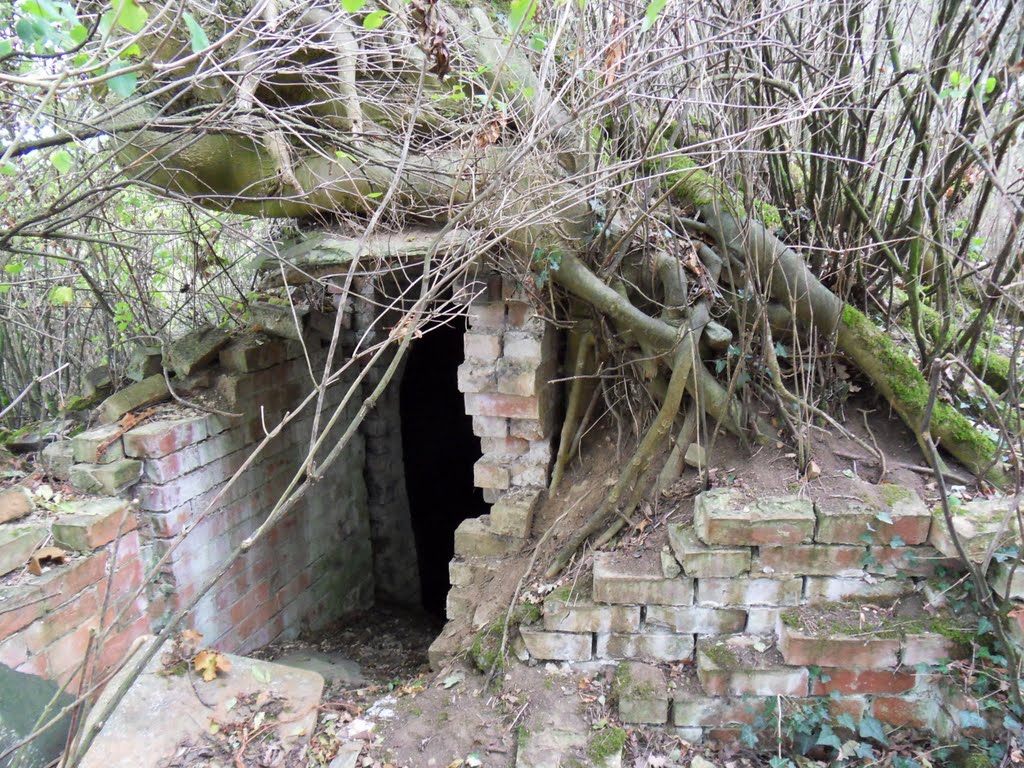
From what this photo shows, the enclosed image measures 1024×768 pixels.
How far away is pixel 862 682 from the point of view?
224cm

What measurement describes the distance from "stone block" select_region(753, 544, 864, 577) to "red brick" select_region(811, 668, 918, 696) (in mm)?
329

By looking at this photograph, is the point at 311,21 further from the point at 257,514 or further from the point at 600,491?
the point at 257,514

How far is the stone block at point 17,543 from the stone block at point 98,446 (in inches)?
15.4

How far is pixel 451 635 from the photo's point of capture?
298 centimetres

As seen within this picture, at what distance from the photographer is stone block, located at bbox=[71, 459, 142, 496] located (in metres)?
2.95

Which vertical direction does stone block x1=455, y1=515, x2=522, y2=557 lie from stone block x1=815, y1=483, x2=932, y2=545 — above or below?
below

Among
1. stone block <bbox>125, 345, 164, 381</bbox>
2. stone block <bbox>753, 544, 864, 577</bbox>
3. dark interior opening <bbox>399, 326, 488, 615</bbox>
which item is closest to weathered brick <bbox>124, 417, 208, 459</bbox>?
stone block <bbox>125, 345, 164, 381</bbox>

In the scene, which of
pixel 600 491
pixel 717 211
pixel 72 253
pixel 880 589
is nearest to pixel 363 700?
pixel 600 491

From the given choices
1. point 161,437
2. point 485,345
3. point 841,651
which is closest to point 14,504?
point 161,437

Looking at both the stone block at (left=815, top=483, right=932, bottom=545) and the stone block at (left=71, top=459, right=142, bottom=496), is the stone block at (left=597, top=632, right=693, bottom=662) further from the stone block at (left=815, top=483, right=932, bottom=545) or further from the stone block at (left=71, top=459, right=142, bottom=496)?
the stone block at (left=71, top=459, right=142, bottom=496)

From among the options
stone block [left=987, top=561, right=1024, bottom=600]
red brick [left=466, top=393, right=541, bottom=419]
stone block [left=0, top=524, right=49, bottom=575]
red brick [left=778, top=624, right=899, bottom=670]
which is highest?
red brick [left=466, top=393, right=541, bottom=419]

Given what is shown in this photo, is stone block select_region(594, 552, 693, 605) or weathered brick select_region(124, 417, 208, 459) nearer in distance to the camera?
stone block select_region(594, 552, 693, 605)

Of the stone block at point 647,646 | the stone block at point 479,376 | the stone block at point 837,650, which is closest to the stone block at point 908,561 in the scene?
the stone block at point 837,650

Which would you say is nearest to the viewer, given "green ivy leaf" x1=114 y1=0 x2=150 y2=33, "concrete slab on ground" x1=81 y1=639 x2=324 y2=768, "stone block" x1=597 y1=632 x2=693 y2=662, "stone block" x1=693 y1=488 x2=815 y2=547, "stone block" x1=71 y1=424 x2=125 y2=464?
"green ivy leaf" x1=114 y1=0 x2=150 y2=33
